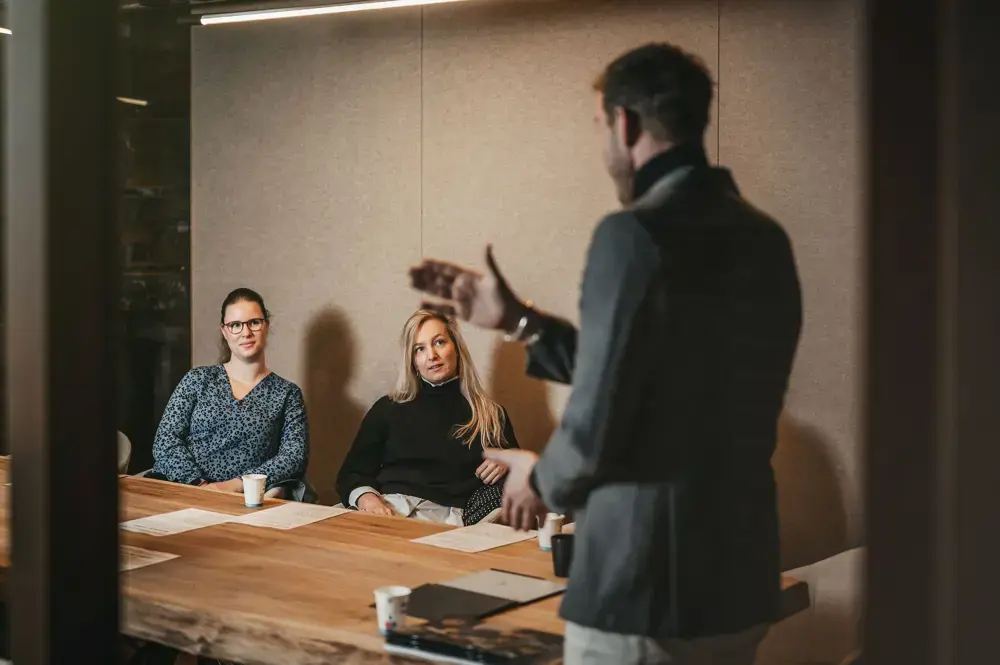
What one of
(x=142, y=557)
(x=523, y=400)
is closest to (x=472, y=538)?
(x=523, y=400)

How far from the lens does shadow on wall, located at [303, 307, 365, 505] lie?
1.08m

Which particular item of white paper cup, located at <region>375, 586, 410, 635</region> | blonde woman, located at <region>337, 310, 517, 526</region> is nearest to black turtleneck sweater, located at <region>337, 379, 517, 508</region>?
blonde woman, located at <region>337, 310, 517, 526</region>

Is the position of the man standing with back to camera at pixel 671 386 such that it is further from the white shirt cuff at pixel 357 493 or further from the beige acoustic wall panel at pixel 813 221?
the white shirt cuff at pixel 357 493

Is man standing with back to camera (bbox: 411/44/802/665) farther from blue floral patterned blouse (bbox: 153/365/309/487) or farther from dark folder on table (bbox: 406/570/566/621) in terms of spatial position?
blue floral patterned blouse (bbox: 153/365/309/487)

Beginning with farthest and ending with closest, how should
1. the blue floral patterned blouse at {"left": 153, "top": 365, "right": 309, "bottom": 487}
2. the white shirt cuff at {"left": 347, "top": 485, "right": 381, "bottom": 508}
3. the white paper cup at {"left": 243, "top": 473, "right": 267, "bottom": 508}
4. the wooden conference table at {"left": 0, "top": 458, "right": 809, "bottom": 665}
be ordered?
the white paper cup at {"left": 243, "top": 473, "right": 267, "bottom": 508} → the blue floral patterned blouse at {"left": 153, "top": 365, "right": 309, "bottom": 487} → the white shirt cuff at {"left": 347, "top": 485, "right": 381, "bottom": 508} → the wooden conference table at {"left": 0, "top": 458, "right": 809, "bottom": 665}

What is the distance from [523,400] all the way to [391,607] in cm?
34

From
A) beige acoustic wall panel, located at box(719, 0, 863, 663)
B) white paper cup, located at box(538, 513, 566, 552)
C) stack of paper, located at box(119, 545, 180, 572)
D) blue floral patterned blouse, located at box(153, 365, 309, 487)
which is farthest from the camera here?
blue floral patterned blouse, located at box(153, 365, 309, 487)

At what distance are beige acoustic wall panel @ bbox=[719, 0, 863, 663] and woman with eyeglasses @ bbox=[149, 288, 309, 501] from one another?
2.07 ft

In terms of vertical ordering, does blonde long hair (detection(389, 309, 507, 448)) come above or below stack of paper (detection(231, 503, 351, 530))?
above

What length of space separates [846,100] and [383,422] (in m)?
0.54

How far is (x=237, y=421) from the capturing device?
1858 mm

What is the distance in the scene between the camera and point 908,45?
56cm

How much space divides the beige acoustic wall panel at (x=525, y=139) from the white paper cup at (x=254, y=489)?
0.74 m

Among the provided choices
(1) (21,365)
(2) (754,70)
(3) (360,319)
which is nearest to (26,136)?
(1) (21,365)
